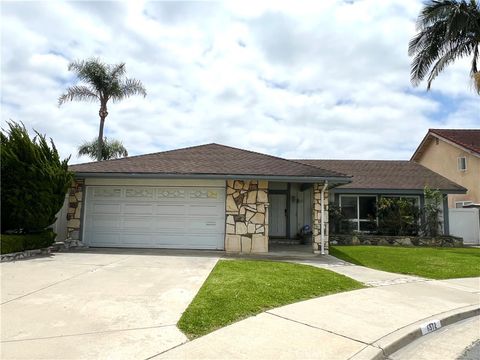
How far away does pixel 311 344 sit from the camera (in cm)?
468

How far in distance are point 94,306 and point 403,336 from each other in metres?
4.40

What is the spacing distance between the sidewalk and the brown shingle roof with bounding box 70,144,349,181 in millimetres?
6176

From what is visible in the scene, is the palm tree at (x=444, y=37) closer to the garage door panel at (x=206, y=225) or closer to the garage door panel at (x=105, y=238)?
the garage door panel at (x=206, y=225)

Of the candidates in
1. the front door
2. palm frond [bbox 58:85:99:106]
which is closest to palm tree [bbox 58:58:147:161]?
palm frond [bbox 58:85:99:106]

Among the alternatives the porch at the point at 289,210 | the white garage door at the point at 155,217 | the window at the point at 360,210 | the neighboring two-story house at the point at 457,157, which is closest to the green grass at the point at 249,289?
the white garage door at the point at 155,217

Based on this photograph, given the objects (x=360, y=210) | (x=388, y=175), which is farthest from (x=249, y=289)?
(x=388, y=175)

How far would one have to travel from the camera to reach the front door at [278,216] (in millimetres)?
18625

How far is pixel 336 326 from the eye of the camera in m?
5.40

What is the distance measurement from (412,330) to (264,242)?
8.17 meters

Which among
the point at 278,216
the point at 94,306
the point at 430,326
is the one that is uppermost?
the point at 278,216

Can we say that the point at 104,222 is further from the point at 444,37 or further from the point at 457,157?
the point at 457,157

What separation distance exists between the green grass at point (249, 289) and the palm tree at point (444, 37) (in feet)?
41.7

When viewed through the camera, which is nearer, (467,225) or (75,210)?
(75,210)

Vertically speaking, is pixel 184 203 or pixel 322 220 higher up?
pixel 184 203
